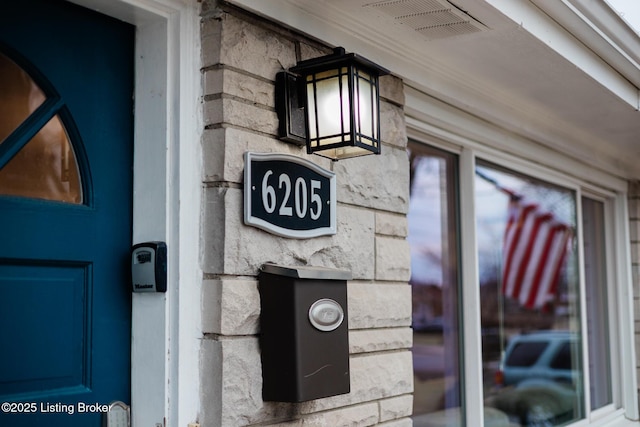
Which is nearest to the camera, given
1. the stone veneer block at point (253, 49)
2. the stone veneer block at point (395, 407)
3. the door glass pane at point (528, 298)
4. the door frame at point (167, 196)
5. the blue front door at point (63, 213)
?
the blue front door at point (63, 213)

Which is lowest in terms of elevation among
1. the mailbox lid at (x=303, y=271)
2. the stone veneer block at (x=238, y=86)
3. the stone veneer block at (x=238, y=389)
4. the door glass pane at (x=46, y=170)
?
the stone veneer block at (x=238, y=389)

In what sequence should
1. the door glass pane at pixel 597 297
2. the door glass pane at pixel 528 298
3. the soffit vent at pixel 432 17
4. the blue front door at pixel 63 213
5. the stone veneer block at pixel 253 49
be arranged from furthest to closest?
the door glass pane at pixel 597 297 → the door glass pane at pixel 528 298 → the soffit vent at pixel 432 17 → the stone veneer block at pixel 253 49 → the blue front door at pixel 63 213

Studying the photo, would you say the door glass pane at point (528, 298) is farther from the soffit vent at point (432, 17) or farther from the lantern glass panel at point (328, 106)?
the lantern glass panel at point (328, 106)

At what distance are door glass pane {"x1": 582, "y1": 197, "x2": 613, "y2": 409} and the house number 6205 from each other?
3253 millimetres

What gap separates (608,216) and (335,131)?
369cm

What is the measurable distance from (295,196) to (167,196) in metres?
0.40

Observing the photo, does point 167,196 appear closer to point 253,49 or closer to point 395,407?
Answer: point 253,49

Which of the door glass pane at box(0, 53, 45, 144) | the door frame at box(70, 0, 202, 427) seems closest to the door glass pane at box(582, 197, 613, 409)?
the door frame at box(70, 0, 202, 427)

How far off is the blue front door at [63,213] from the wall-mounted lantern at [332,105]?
460mm

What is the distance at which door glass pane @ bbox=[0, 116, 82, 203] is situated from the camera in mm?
1895

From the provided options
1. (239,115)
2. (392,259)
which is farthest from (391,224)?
(239,115)

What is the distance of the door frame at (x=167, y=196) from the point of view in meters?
2.03

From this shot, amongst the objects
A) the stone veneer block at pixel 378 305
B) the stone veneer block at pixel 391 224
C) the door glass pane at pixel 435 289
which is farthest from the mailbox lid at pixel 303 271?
the door glass pane at pixel 435 289

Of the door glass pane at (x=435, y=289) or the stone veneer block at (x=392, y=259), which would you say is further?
the door glass pane at (x=435, y=289)
